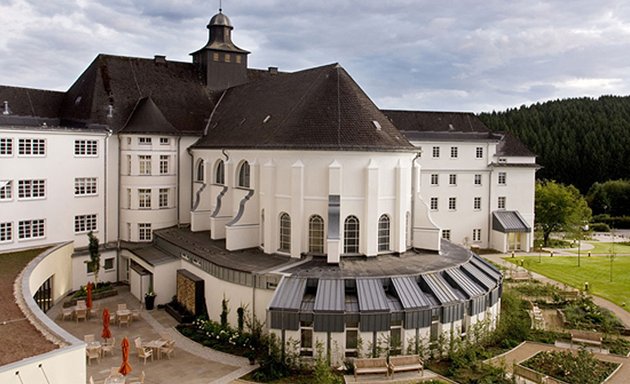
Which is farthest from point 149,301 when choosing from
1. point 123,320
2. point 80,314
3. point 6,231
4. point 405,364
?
point 405,364

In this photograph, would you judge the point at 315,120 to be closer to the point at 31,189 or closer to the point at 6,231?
the point at 31,189

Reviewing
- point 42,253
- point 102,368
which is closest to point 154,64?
point 42,253

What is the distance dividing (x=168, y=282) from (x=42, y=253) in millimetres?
7253

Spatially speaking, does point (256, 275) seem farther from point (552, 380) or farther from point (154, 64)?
point (154, 64)

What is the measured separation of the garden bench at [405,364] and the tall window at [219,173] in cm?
1984

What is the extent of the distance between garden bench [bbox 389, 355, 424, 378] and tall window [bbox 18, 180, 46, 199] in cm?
2413

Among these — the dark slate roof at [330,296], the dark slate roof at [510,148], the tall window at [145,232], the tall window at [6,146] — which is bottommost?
the dark slate roof at [330,296]

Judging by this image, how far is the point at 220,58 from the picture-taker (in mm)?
45906

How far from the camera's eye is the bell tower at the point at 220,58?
149 feet

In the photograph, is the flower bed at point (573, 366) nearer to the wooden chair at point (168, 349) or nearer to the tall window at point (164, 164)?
the wooden chair at point (168, 349)

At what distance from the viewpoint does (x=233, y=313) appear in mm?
26047

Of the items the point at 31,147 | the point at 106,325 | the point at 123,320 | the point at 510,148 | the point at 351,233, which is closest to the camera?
the point at 106,325

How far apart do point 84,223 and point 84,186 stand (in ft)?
8.18

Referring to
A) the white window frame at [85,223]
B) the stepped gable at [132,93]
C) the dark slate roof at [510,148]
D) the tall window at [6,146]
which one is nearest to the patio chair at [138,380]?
the tall window at [6,146]
